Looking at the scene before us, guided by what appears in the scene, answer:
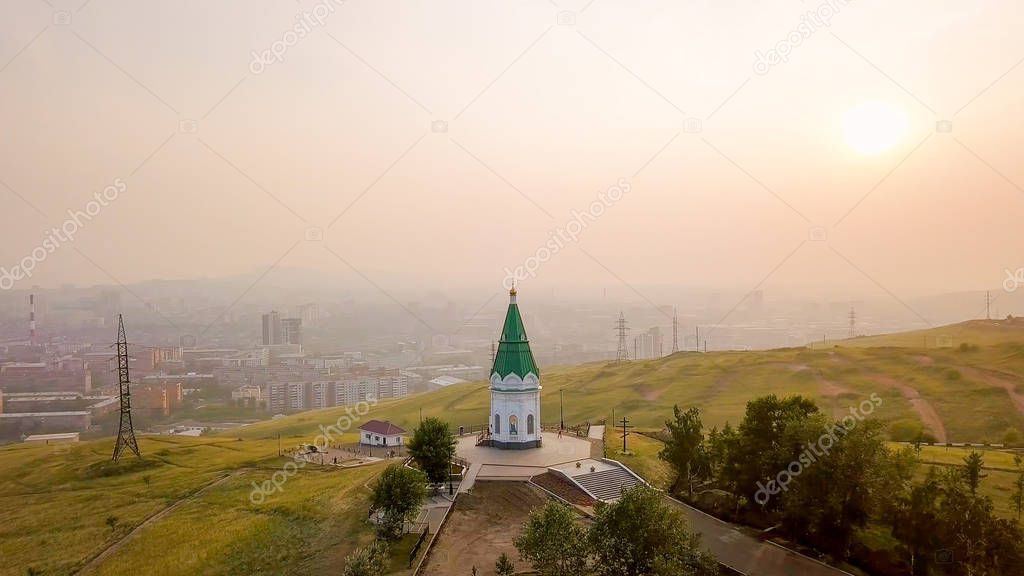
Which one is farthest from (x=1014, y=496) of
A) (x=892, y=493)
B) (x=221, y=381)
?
(x=221, y=381)

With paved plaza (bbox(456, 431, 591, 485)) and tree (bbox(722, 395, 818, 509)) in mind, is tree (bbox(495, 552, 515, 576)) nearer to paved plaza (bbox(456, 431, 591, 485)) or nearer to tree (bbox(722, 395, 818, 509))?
paved plaza (bbox(456, 431, 591, 485))

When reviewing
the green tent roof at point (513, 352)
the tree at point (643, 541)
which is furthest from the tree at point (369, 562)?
the green tent roof at point (513, 352)

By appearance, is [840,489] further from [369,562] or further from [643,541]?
[369,562]

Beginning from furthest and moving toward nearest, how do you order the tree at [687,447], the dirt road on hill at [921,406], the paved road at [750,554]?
the dirt road on hill at [921,406] → the tree at [687,447] → the paved road at [750,554]

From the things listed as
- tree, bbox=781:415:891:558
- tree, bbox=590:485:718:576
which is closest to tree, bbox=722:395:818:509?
tree, bbox=781:415:891:558

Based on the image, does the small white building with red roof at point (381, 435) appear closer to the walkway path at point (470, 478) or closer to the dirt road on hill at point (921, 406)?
the walkway path at point (470, 478)

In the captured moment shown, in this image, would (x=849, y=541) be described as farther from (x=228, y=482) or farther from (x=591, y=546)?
(x=228, y=482)
